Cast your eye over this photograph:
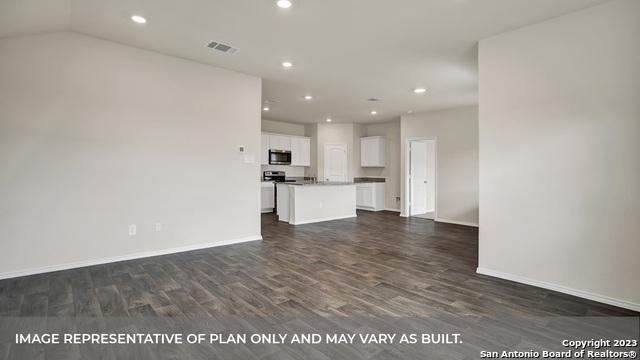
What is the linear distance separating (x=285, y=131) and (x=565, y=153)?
7483mm

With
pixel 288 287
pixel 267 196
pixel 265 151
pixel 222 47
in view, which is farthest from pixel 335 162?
pixel 288 287

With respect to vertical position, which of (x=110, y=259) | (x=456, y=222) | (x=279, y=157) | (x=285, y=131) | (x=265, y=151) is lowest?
(x=456, y=222)

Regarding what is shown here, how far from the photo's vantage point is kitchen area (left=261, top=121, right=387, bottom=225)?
7746 millimetres

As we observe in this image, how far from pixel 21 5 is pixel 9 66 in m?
0.89

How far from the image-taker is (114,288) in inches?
116

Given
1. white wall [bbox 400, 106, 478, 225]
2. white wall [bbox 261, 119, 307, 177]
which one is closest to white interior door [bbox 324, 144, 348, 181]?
white wall [bbox 261, 119, 307, 177]

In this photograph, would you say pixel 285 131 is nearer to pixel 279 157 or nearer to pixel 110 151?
pixel 279 157

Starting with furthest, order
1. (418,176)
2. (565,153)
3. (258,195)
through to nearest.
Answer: (418,176), (258,195), (565,153)

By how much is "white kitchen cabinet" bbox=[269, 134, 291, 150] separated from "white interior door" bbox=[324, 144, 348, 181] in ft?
4.02

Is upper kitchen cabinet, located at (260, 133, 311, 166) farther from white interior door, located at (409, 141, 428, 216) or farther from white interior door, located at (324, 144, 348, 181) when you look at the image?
white interior door, located at (409, 141, 428, 216)

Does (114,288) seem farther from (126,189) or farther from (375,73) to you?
(375,73)

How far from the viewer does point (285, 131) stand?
938 centimetres

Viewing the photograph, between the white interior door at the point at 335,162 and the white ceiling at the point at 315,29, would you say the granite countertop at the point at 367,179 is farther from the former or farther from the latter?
the white ceiling at the point at 315,29

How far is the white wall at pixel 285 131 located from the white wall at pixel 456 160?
3.91 metres
